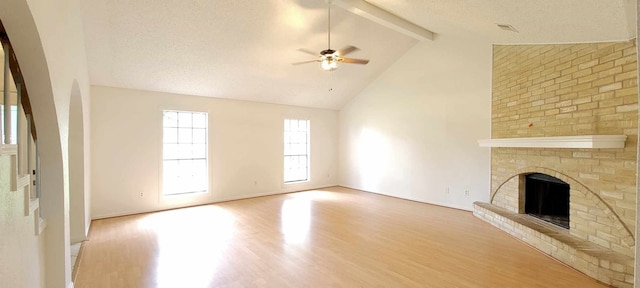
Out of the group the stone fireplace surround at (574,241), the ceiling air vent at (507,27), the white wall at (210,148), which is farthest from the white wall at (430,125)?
the ceiling air vent at (507,27)

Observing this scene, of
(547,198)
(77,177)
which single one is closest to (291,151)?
(77,177)

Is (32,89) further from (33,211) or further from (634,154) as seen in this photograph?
(634,154)

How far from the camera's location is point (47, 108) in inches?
77.1

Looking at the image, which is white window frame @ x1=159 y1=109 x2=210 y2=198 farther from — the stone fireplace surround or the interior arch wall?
the stone fireplace surround

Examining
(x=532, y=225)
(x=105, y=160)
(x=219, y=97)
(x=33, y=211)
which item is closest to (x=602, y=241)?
(x=532, y=225)

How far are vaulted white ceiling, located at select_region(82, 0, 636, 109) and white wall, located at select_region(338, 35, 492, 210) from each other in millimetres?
621

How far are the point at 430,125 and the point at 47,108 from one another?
6.30 metres

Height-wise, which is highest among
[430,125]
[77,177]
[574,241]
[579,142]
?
[430,125]

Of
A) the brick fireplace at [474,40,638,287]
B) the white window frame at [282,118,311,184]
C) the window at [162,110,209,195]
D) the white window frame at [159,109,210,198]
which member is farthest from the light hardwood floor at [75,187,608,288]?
the white window frame at [282,118,311,184]

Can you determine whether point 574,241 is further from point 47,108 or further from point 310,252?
point 47,108

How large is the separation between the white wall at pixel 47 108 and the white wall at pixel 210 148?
301 centimetres

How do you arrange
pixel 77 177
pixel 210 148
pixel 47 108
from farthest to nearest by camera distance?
1. pixel 210 148
2. pixel 77 177
3. pixel 47 108

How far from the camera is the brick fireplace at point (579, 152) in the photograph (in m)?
2.97

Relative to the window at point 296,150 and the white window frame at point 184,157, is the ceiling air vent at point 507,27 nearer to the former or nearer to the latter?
the window at point 296,150
